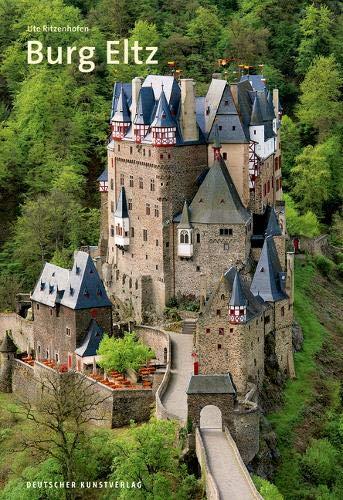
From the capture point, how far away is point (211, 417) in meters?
72.4

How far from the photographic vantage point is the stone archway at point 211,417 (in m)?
72.2

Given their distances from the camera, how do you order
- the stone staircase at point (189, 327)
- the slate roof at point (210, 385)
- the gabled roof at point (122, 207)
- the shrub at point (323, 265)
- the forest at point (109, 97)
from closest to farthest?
1. the slate roof at point (210, 385)
2. the stone staircase at point (189, 327)
3. the gabled roof at point (122, 207)
4. the shrub at point (323, 265)
5. the forest at point (109, 97)

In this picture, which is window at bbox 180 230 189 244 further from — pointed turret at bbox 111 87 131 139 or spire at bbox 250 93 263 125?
spire at bbox 250 93 263 125

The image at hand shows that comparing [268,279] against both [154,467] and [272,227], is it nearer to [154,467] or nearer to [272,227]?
[272,227]

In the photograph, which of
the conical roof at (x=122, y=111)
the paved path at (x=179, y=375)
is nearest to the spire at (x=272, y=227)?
the paved path at (x=179, y=375)

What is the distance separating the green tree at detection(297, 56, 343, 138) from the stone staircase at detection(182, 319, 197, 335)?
43635 mm

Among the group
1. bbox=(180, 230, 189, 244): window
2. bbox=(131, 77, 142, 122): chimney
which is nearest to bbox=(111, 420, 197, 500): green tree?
bbox=(180, 230, 189, 244): window

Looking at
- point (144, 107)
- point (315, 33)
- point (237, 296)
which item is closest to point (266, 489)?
point (237, 296)

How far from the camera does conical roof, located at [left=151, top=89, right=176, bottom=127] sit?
278ft

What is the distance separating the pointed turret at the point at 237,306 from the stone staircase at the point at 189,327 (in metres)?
8.11

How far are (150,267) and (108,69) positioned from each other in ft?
140

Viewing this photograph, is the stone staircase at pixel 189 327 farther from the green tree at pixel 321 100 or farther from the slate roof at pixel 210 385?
the green tree at pixel 321 100

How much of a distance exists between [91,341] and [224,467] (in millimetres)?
16280

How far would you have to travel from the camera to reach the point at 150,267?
3452 inches
